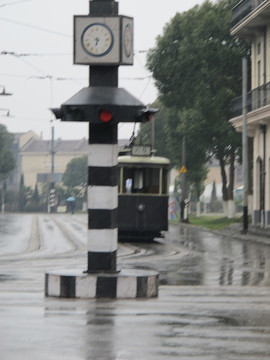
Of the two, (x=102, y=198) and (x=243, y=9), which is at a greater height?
(x=243, y=9)

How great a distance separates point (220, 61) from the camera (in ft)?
175

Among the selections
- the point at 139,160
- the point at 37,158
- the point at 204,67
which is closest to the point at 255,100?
the point at 204,67

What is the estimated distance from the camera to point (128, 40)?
13.4m

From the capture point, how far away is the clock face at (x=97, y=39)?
43.1 ft

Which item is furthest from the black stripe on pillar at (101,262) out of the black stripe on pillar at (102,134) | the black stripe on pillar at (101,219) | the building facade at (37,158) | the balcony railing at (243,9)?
the building facade at (37,158)

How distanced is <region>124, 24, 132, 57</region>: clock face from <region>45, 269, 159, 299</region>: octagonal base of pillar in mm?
2793

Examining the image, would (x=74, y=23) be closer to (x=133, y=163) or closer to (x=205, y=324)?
(x=205, y=324)

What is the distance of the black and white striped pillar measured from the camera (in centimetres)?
1325

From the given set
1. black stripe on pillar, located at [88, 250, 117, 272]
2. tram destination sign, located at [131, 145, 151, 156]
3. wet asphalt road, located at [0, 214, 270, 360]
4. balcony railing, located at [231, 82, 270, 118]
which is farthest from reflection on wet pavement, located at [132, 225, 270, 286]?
balcony railing, located at [231, 82, 270, 118]

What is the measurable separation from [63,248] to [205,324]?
65.2ft

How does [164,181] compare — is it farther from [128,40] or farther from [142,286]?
[142,286]

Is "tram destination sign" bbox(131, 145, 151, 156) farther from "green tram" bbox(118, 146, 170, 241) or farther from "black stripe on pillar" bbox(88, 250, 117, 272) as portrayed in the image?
"black stripe on pillar" bbox(88, 250, 117, 272)

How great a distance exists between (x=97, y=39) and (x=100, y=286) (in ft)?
10.0

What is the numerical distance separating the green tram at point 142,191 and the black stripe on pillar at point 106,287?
18.9 m
